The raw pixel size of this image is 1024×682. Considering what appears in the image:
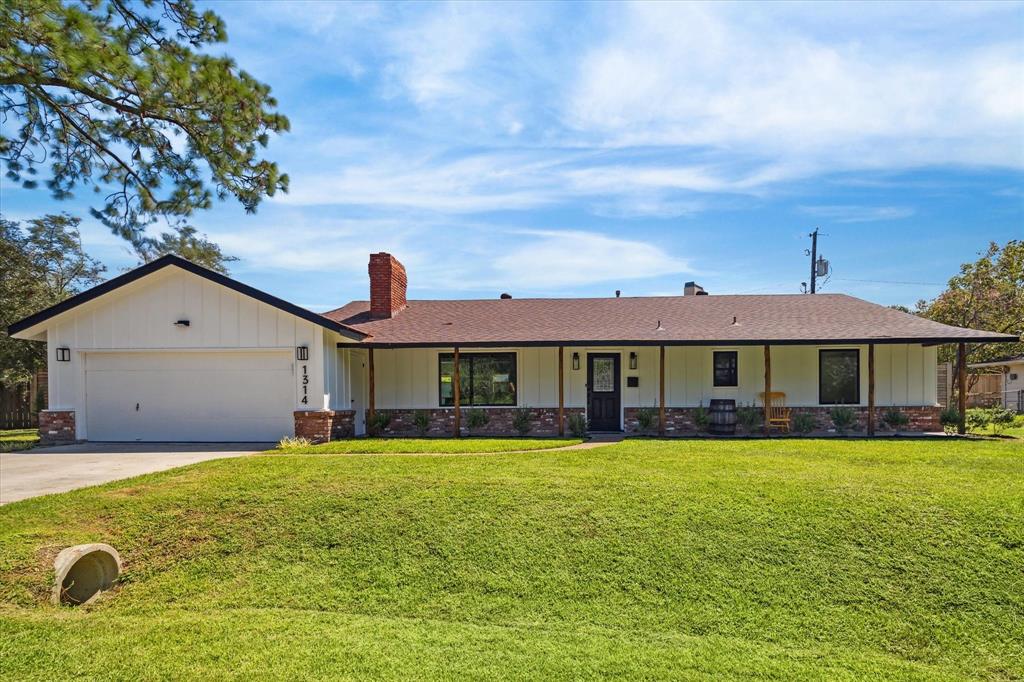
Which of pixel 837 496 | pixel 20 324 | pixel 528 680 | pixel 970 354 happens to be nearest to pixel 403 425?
pixel 20 324

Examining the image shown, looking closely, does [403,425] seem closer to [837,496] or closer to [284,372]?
[284,372]

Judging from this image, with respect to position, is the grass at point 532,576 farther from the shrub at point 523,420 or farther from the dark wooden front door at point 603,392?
the dark wooden front door at point 603,392

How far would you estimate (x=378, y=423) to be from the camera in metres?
15.0

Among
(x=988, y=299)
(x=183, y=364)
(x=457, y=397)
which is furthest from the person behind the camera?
(x=988, y=299)

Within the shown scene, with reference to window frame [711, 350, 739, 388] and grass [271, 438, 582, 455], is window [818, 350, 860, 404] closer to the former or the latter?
window frame [711, 350, 739, 388]

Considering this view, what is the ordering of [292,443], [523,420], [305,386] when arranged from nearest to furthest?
1. [292,443]
2. [305,386]
3. [523,420]

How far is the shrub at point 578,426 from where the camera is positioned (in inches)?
570

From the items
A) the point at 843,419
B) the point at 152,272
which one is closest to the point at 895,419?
the point at 843,419

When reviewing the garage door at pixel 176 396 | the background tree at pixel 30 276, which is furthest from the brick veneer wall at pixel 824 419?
the background tree at pixel 30 276

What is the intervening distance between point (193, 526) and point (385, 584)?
2472 millimetres

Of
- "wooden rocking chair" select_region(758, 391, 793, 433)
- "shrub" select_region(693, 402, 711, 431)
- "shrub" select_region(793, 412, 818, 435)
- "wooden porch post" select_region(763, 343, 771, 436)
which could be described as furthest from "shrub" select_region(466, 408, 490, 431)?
"shrub" select_region(793, 412, 818, 435)

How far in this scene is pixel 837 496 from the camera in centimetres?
739

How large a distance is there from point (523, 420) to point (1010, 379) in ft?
78.4

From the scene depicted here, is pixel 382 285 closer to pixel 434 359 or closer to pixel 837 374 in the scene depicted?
pixel 434 359
